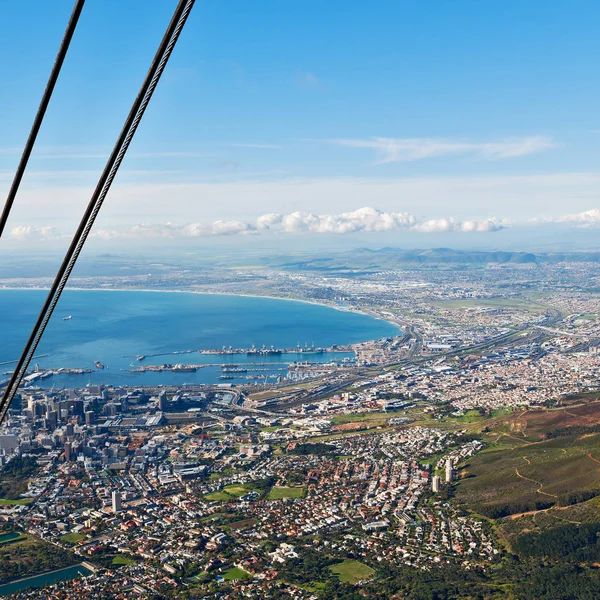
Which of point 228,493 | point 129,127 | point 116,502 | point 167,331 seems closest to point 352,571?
point 228,493

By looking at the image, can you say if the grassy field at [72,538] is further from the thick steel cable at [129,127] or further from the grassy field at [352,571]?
the thick steel cable at [129,127]

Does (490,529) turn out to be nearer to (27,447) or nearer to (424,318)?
(27,447)

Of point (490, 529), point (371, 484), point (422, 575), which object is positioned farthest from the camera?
point (371, 484)

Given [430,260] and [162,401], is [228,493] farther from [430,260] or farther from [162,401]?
[430,260]

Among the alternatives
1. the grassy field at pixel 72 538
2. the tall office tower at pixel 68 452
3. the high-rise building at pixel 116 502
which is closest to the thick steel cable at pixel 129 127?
the grassy field at pixel 72 538

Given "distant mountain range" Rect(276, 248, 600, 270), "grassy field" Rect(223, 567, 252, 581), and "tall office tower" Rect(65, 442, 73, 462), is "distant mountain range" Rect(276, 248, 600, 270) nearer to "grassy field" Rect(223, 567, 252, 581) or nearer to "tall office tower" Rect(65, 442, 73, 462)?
"tall office tower" Rect(65, 442, 73, 462)

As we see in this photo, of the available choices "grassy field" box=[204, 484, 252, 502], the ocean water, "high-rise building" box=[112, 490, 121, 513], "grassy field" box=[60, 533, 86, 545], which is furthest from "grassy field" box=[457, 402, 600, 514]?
the ocean water

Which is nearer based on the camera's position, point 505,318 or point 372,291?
point 505,318

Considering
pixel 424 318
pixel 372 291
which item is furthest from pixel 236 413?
pixel 372 291
